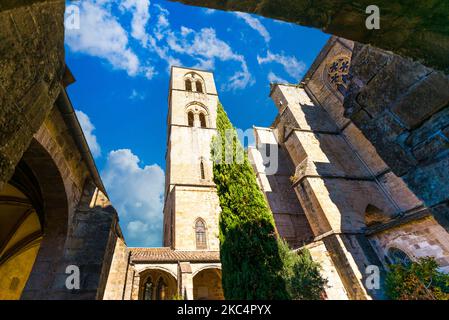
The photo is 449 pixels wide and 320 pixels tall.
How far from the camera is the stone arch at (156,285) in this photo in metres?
13.1

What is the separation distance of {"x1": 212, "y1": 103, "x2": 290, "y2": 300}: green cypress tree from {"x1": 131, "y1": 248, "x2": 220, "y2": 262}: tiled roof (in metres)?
5.85

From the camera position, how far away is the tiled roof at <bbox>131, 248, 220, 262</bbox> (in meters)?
12.5

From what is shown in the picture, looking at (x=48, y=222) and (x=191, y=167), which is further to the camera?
(x=191, y=167)

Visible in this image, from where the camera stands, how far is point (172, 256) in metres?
13.1

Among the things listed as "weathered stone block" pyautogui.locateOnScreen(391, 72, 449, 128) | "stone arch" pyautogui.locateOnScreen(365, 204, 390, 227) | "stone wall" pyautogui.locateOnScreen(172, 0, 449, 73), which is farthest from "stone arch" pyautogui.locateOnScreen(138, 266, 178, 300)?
"stone wall" pyautogui.locateOnScreen(172, 0, 449, 73)

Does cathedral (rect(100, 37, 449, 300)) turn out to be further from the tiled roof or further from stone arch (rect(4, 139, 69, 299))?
stone arch (rect(4, 139, 69, 299))

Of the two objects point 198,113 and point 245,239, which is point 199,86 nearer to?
point 198,113

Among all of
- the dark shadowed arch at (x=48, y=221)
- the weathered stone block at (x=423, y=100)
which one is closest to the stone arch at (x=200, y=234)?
the dark shadowed arch at (x=48, y=221)

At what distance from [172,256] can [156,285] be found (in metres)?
2.16

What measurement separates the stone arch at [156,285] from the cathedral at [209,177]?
0.23ft

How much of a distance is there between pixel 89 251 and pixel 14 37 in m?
4.30

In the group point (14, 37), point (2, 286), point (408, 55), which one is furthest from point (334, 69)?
point (2, 286)

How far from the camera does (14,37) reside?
158cm

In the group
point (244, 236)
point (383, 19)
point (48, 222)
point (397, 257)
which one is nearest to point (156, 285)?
point (244, 236)
